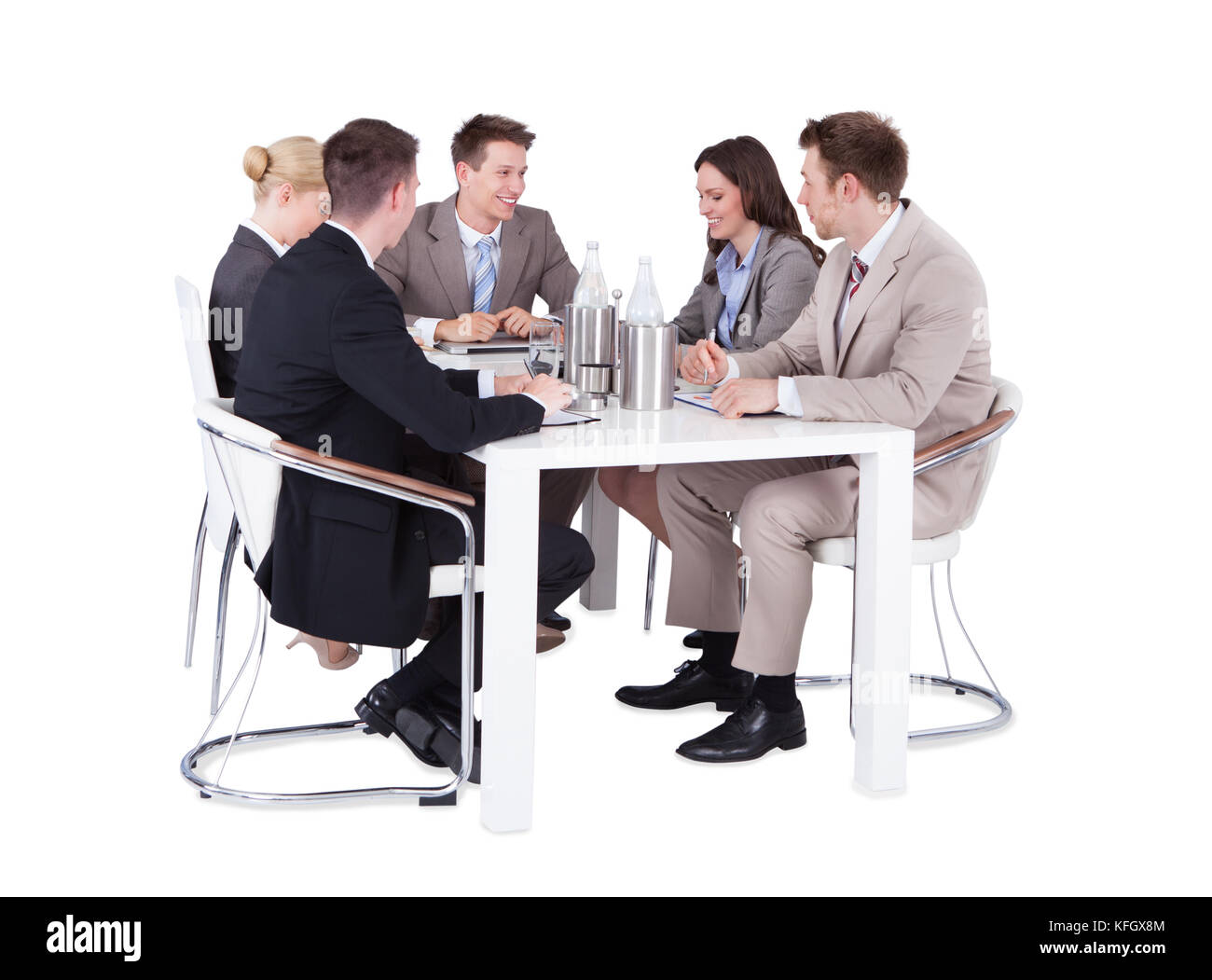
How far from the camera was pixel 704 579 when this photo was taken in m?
4.61

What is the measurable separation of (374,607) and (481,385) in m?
0.73

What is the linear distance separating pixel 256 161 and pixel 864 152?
5.60 ft

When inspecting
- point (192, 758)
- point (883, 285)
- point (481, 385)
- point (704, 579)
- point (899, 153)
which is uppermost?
point (899, 153)

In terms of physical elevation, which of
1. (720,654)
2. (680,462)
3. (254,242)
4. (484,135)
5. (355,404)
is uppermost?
(484,135)

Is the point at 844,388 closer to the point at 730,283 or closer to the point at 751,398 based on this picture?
the point at 751,398

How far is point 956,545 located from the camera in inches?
170

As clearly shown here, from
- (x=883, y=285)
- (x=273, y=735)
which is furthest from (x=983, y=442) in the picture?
(x=273, y=735)

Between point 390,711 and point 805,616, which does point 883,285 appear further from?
point 390,711

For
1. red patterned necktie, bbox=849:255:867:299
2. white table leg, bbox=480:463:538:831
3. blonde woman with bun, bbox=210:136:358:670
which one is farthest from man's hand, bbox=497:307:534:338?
white table leg, bbox=480:463:538:831

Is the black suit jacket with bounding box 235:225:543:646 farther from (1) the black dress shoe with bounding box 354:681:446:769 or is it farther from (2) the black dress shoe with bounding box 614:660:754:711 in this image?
(2) the black dress shoe with bounding box 614:660:754:711

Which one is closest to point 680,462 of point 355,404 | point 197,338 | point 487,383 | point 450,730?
point 487,383

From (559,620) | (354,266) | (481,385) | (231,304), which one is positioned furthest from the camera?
(559,620)

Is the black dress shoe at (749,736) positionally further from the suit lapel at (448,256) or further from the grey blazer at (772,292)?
the suit lapel at (448,256)

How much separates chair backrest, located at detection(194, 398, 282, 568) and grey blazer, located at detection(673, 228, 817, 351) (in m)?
1.61
